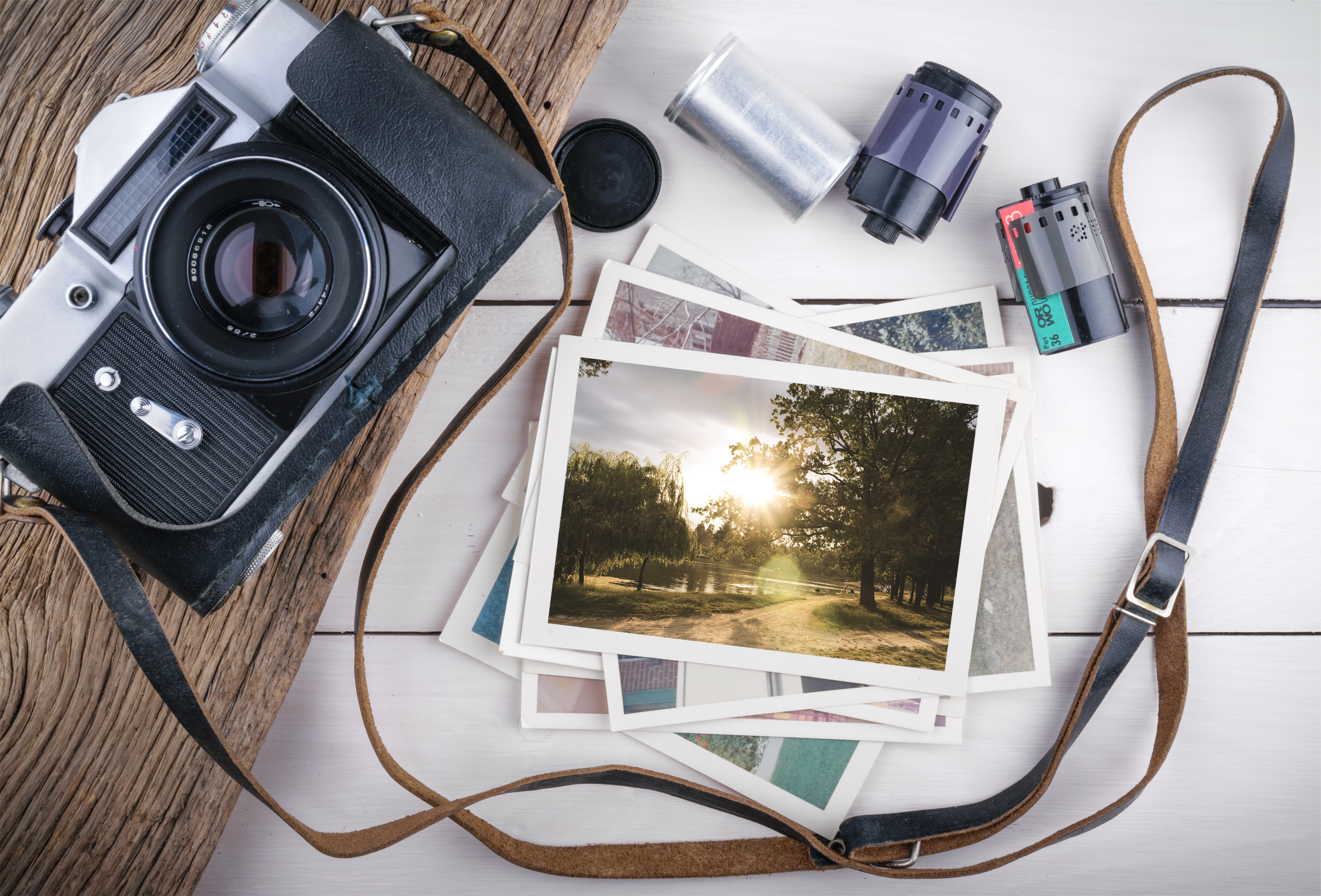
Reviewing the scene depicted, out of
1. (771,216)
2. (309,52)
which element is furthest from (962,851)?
(309,52)

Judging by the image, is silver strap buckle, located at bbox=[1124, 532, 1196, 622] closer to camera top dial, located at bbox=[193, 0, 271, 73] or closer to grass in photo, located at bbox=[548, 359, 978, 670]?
grass in photo, located at bbox=[548, 359, 978, 670]

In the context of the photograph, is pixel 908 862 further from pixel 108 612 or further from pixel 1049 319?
pixel 108 612

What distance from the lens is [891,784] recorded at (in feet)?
2.52

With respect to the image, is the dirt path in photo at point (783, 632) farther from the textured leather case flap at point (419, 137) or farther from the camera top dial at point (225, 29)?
the camera top dial at point (225, 29)

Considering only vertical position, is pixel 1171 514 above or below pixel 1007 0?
below

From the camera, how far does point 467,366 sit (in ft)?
2.40

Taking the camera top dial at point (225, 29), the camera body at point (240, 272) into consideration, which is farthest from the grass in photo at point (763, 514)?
the camera top dial at point (225, 29)

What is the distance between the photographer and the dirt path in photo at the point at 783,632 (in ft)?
2.43

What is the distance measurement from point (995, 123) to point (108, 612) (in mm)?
908

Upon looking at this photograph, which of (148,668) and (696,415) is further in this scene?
→ (696,415)

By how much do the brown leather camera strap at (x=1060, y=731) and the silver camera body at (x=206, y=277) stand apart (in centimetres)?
16

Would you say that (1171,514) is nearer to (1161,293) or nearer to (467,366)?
(1161,293)

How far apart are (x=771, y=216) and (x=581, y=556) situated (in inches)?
14.3

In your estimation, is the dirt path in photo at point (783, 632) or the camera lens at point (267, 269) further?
the dirt path in photo at point (783, 632)
